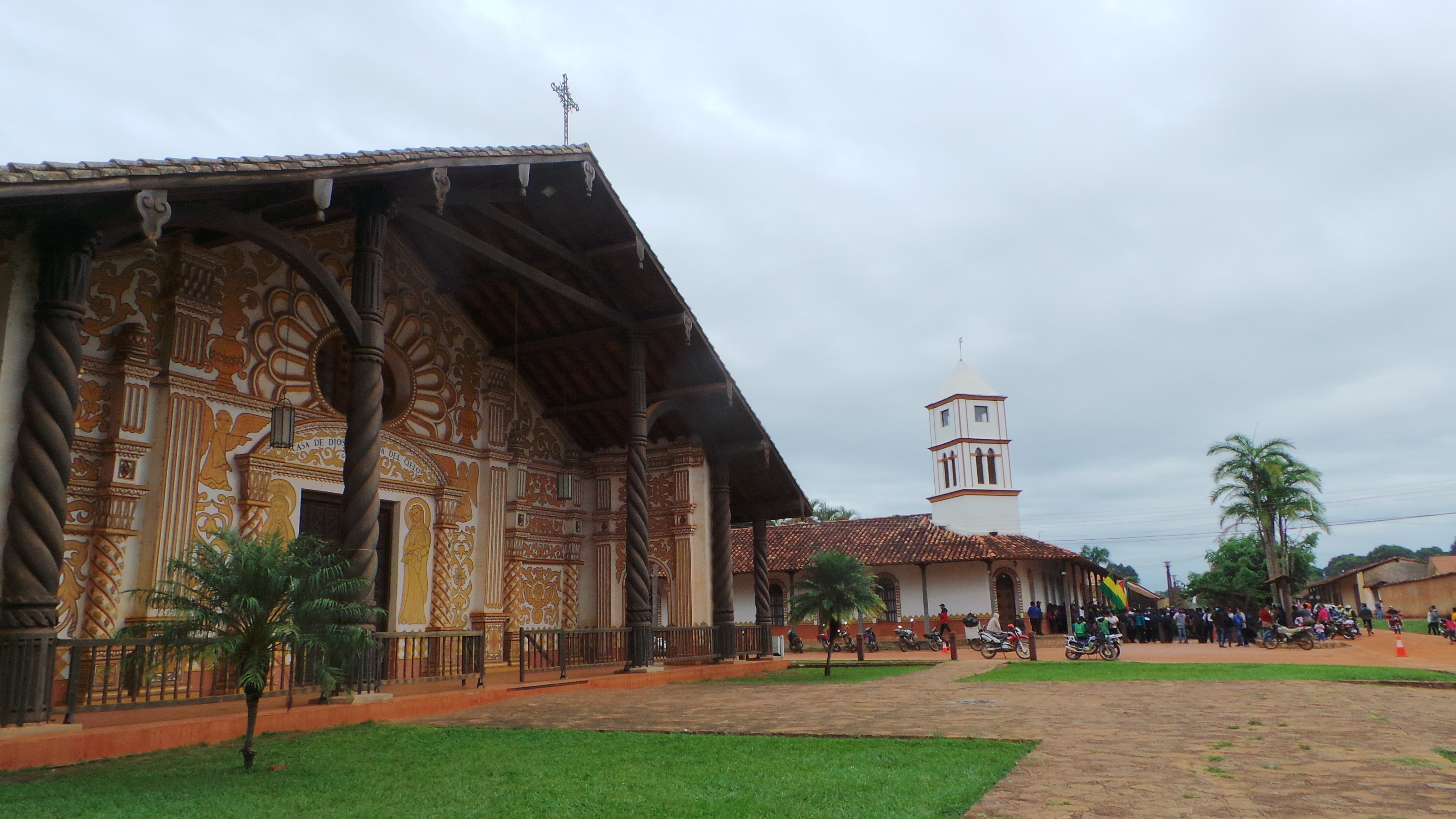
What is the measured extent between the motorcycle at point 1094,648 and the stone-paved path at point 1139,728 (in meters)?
8.48

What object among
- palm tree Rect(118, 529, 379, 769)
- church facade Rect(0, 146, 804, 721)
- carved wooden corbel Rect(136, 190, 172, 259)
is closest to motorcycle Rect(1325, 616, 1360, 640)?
church facade Rect(0, 146, 804, 721)

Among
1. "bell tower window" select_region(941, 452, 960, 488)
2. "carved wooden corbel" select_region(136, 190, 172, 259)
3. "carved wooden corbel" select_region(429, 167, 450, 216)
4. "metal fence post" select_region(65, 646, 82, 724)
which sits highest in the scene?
"bell tower window" select_region(941, 452, 960, 488)

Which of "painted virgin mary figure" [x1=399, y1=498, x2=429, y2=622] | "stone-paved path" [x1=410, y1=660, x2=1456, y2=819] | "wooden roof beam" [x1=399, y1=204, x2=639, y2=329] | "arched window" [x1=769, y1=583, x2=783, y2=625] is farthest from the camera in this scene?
"arched window" [x1=769, y1=583, x2=783, y2=625]

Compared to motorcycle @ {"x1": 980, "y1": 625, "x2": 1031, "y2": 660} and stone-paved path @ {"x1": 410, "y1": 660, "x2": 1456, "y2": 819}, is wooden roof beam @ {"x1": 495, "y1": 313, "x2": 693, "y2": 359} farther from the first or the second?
motorcycle @ {"x1": 980, "y1": 625, "x2": 1031, "y2": 660}

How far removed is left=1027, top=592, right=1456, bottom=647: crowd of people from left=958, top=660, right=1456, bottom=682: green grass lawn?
7211 mm

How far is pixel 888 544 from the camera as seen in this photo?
35.0m

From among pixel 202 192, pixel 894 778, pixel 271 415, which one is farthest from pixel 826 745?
pixel 271 415

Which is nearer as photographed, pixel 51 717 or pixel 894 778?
pixel 894 778

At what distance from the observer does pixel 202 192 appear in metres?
7.86

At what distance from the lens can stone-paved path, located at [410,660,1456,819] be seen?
16.1ft

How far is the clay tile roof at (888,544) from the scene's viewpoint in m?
32.7

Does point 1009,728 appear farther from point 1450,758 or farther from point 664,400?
point 664,400

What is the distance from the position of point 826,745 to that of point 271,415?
28.1 feet

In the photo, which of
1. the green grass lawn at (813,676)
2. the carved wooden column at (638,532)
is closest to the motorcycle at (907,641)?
the green grass lawn at (813,676)
